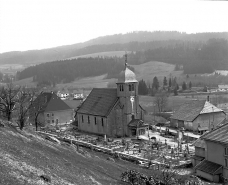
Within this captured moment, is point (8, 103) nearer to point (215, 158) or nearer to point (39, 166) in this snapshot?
point (39, 166)

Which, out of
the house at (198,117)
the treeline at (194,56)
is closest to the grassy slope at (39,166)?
the house at (198,117)

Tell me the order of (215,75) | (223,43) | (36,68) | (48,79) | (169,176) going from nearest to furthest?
1. (169,176)
2. (215,75)
3. (223,43)
4. (48,79)
5. (36,68)

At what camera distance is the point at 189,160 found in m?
35.7

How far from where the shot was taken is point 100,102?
55781 millimetres

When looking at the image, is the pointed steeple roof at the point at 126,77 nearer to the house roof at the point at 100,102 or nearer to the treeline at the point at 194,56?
the house roof at the point at 100,102

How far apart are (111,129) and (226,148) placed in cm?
2434

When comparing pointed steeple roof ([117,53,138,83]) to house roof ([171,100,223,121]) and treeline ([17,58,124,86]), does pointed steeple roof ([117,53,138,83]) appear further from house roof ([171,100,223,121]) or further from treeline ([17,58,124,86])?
treeline ([17,58,124,86])

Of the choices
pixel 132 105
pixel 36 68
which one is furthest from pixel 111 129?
pixel 36 68

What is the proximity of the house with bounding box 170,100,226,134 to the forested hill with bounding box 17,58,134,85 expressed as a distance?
357ft

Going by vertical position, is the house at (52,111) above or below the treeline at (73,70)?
below

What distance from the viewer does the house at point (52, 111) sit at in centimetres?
6606

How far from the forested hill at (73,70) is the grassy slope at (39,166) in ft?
449

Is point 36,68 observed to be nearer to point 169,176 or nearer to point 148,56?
point 148,56

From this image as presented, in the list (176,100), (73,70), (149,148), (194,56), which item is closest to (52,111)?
(149,148)
